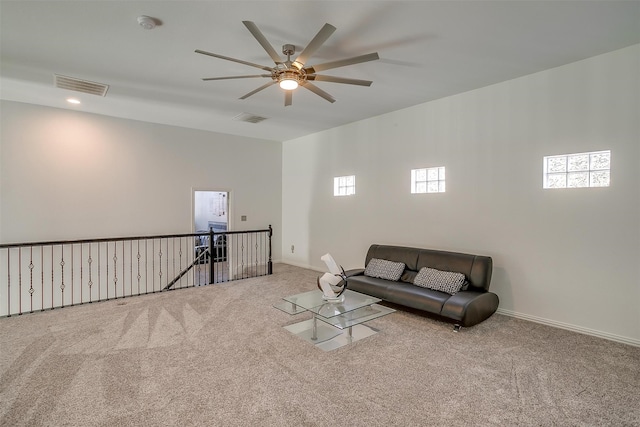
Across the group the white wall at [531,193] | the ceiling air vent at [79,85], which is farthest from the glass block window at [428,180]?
the ceiling air vent at [79,85]

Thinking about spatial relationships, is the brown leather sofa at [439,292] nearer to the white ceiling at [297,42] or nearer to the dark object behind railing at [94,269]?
the white ceiling at [297,42]

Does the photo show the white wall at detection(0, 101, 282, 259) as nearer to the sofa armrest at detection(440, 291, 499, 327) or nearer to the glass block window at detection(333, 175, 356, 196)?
→ the glass block window at detection(333, 175, 356, 196)

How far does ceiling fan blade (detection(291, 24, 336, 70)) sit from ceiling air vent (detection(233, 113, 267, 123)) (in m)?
2.96

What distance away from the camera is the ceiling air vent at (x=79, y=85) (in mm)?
3896

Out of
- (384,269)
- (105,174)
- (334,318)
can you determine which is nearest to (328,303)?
(334,318)

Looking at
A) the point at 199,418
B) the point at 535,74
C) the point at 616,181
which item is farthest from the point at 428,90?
the point at 199,418

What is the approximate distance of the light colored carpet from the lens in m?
2.18

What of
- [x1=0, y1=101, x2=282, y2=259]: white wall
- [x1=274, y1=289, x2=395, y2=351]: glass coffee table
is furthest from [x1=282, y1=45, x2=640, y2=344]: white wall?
[x1=0, y1=101, x2=282, y2=259]: white wall

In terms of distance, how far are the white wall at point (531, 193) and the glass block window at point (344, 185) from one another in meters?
0.39

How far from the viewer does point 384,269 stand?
4746mm

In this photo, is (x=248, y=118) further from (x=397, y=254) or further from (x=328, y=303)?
(x=328, y=303)

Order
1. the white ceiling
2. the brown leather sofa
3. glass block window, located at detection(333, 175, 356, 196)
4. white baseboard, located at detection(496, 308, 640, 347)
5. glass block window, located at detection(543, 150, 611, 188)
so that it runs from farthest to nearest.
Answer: glass block window, located at detection(333, 175, 356, 196)
the brown leather sofa
glass block window, located at detection(543, 150, 611, 188)
white baseboard, located at detection(496, 308, 640, 347)
the white ceiling

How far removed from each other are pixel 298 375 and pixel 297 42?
3148mm

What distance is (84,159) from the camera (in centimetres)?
534
